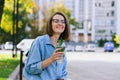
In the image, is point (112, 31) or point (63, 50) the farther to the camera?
point (112, 31)

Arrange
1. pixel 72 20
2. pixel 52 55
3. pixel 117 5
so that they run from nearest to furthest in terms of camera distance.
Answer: pixel 52 55 → pixel 72 20 → pixel 117 5

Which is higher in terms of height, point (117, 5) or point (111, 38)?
point (117, 5)

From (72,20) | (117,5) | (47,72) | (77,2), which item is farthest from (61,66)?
(77,2)

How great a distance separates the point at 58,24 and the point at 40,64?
0.48m

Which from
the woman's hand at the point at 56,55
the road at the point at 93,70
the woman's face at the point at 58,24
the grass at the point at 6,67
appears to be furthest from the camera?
the road at the point at 93,70

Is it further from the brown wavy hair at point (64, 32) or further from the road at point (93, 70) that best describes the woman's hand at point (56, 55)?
the road at point (93, 70)

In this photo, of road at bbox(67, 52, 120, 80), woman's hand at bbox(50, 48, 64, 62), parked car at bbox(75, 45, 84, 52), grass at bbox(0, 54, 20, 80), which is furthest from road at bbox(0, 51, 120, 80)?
parked car at bbox(75, 45, 84, 52)

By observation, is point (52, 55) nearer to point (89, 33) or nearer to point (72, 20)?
point (72, 20)

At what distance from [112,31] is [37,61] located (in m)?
118

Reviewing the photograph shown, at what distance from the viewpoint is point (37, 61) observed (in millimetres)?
5188

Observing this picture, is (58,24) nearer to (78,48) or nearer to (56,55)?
(56,55)

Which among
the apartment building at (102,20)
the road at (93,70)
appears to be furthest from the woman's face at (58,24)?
the apartment building at (102,20)

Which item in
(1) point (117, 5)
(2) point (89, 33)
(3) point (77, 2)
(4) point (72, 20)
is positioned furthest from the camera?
(3) point (77, 2)

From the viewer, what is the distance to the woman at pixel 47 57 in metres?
5.15
